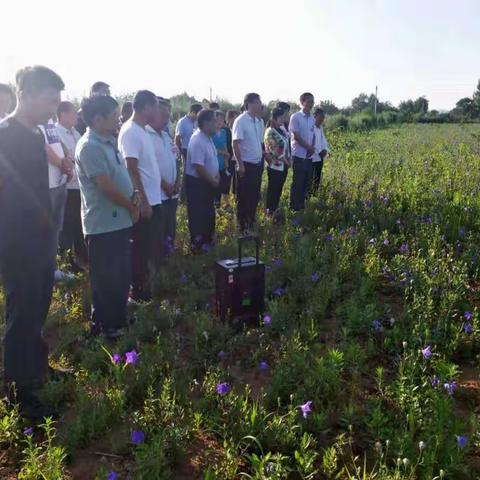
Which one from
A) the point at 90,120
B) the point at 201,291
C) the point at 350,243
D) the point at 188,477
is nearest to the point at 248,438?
the point at 188,477

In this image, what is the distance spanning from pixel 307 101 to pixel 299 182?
1.18 metres

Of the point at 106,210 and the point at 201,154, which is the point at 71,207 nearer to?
the point at 201,154

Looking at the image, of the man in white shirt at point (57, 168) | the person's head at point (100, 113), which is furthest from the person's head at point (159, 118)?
the man in white shirt at point (57, 168)

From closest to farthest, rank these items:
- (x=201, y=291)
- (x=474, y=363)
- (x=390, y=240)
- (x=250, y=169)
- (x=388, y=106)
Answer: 1. (x=474, y=363)
2. (x=201, y=291)
3. (x=390, y=240)
4. (x=250, y=169)
5. (x=388, y=106)

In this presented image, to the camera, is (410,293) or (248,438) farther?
(410,293)

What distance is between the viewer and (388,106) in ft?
174

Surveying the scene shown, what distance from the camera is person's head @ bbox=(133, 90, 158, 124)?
154 inches

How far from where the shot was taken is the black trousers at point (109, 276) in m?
3.60

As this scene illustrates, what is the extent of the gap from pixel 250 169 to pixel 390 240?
2.01m

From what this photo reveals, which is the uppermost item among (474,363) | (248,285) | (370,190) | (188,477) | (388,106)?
(388,106)

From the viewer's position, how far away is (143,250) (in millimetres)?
4422

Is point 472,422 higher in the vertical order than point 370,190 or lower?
lower

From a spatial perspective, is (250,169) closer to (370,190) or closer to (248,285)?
(370,190)

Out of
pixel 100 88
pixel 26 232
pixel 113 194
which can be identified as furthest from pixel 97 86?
pixel 26 232
